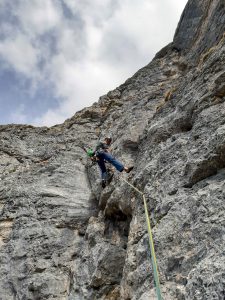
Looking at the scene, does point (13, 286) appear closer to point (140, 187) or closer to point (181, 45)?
point (140, 187)

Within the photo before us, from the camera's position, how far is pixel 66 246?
44.8 ft

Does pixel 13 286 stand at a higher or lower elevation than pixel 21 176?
lower

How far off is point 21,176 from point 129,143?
626 centimetres

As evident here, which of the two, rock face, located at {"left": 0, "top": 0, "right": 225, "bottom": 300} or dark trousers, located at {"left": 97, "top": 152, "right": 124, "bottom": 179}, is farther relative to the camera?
dark trousers, located at {"left": 97, "top": 152, "right": 124, "bottom": 179}

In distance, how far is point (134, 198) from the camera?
11.3m

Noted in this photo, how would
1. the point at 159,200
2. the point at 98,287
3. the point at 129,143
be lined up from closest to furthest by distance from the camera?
the point at 159,200, the point at 98,287, the point at 129,143

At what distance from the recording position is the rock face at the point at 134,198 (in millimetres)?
7660

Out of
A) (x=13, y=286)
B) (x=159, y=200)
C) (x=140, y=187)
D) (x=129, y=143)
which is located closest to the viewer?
(x=159, y=200)

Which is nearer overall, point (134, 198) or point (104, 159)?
point (134, 198)

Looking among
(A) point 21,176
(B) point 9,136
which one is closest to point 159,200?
(A) point 21,176

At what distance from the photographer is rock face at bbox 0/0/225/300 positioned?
766cm

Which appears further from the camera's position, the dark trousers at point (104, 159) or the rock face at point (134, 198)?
the dark trousers at point (104, 159)

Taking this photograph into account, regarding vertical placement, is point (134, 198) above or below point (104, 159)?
below

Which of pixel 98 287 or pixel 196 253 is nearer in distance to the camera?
pixel 196 253
